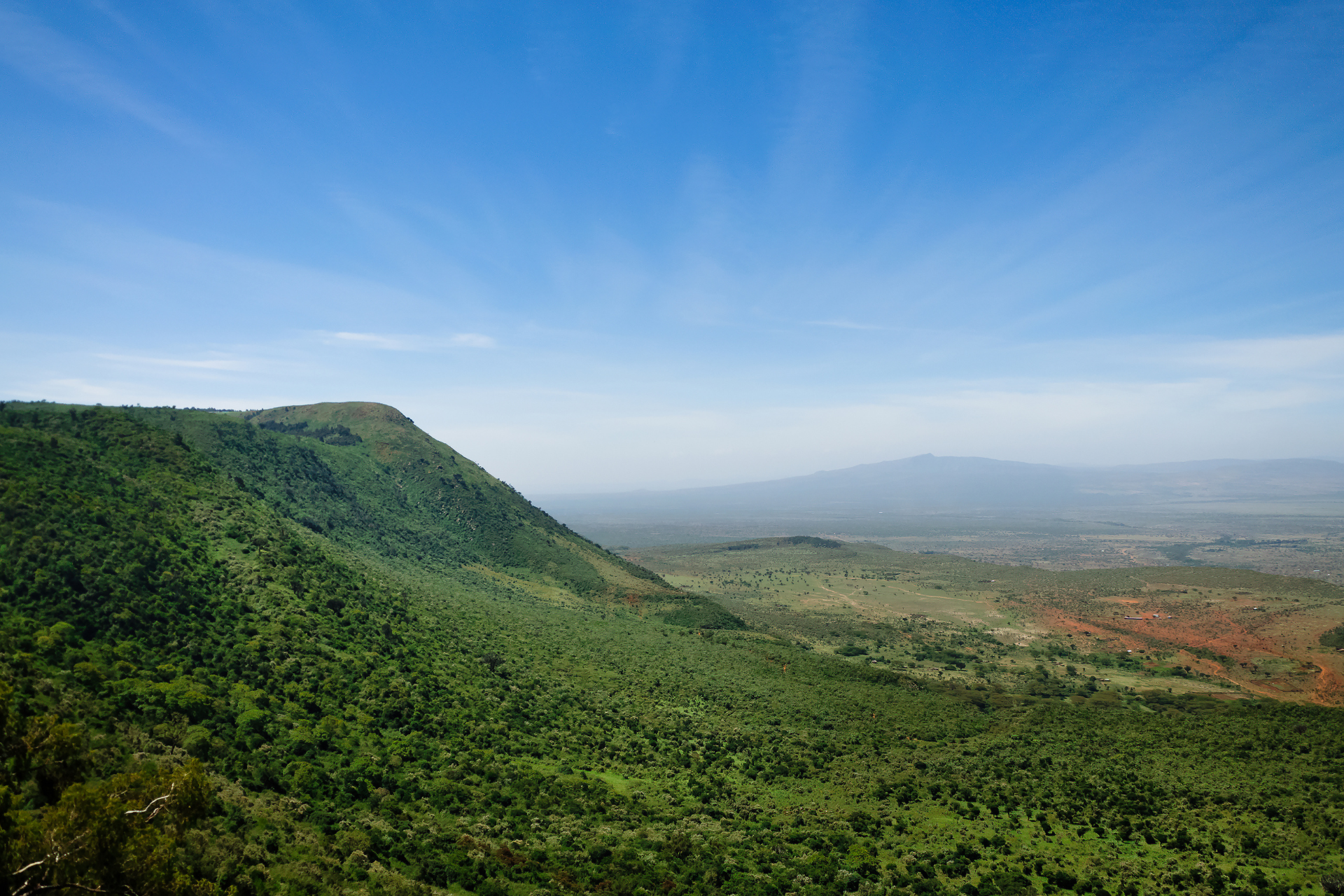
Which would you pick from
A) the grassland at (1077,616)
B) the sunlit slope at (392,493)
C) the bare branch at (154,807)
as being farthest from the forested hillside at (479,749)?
the sunlit slope at (392,493)

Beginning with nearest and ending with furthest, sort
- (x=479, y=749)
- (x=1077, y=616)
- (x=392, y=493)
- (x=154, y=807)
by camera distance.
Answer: (x=154, y=807), (x=479, y=749), (x=392, y=493), (x=1077, y=616)

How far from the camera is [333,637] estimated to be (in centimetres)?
3275

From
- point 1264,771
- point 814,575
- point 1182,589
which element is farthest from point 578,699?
point 1182,589

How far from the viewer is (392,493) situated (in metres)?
77.7

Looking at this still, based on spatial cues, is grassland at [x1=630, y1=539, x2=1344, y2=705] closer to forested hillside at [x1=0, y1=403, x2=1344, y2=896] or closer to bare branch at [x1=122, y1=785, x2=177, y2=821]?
forested hillside at [x1=0, y1=403, x2=1344, y2=896]

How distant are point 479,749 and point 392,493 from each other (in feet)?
188

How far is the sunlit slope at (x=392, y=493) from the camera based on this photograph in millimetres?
62719

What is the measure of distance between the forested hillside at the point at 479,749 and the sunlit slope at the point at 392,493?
1523 centimetres

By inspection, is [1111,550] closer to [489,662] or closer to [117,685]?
[489,662]

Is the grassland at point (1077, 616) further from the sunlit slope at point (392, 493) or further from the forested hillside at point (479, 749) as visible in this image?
the sunlit slope at point (392, 493)

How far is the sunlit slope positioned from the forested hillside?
599 inches

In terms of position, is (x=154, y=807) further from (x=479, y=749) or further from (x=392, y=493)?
(x=392, y=493)

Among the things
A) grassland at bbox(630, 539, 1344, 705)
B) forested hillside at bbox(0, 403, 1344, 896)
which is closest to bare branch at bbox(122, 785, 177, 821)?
forested hillside at bbox(0, 403, 1344, 896)

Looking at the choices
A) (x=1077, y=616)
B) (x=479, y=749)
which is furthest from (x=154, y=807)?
(x=1077, y=616)
